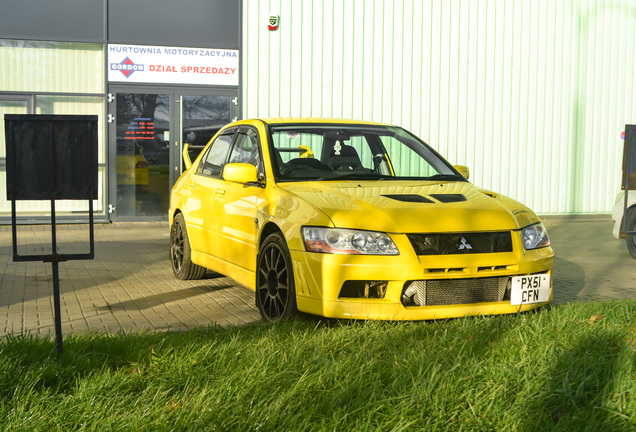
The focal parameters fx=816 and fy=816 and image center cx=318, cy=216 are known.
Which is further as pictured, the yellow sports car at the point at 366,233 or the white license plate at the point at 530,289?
the white license plate at the point at 530,289

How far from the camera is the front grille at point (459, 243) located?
528cm

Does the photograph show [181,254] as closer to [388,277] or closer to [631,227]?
[388,277]

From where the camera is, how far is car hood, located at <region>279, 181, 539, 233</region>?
209 inches

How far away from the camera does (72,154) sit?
184 inches

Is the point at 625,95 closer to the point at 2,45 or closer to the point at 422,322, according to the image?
the point at 2,45

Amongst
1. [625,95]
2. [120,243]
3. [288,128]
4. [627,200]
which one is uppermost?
[625,95]

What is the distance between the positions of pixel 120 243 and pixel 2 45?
5.24m

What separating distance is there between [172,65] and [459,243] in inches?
463

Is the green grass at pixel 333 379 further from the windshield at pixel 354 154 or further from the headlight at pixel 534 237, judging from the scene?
the windshield at pixel 354 154

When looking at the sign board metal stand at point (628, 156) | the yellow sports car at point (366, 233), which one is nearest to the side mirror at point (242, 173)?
the yellow sports car at point (366, 233)

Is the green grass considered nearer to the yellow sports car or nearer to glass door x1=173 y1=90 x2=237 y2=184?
the yellow sports car

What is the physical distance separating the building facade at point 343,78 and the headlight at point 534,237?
11.2 meters

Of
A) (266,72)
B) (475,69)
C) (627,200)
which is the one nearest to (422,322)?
(627,200)

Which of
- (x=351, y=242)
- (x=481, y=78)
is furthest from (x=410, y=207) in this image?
(x=481, y=78)
